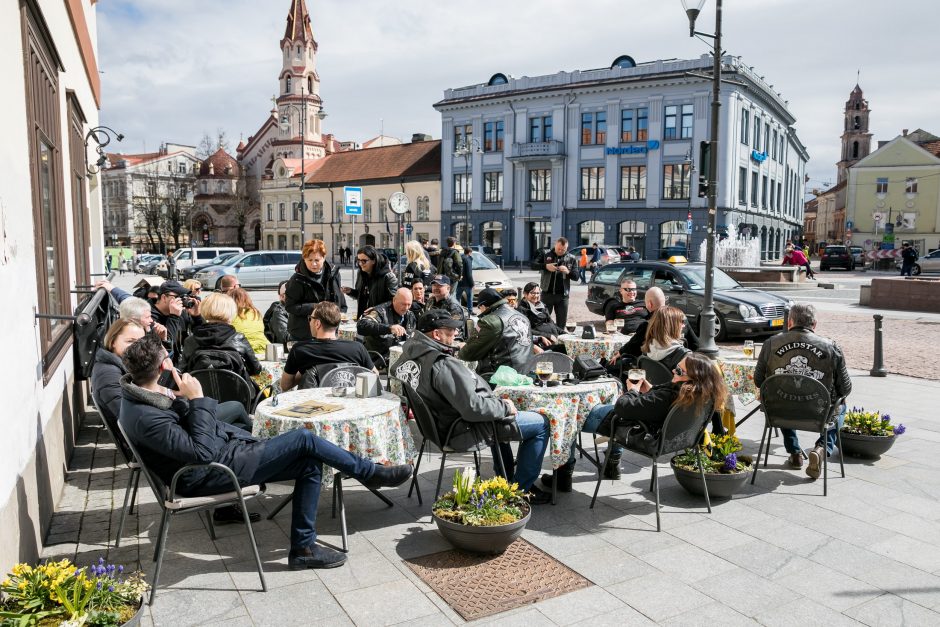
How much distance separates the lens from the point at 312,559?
168 inches

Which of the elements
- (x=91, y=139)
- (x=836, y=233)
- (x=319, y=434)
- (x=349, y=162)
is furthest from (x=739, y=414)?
(x=836, y=233)

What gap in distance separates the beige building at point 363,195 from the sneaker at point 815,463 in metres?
49.1

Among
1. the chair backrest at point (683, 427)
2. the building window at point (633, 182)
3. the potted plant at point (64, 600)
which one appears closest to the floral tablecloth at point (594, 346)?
the chair backrest at point (683, 427)

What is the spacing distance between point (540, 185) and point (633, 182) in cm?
690

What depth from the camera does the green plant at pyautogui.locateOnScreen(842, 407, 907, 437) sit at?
6.38m

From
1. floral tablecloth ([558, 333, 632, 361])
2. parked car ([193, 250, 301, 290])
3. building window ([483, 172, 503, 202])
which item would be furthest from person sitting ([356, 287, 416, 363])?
building window ([483, 172, 503, 202])

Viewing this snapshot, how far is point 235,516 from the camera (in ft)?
16.8

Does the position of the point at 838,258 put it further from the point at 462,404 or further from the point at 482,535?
the point at 482,535

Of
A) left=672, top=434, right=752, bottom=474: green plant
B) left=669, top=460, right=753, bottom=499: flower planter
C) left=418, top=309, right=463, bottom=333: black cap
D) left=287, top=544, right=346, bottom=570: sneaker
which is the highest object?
left=418, top=309, right=463, bottom=333: black cap

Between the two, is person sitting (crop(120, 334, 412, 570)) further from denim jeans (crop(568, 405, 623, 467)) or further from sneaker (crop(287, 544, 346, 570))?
denim jeans (crop(568, 405, 623, 467))

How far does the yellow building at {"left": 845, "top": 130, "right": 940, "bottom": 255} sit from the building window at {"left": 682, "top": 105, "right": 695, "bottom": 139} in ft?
112

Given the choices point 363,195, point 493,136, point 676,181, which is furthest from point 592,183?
point 363,195

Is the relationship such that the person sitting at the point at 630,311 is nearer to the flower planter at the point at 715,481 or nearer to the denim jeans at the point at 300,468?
the flower planter at the point at 715,481

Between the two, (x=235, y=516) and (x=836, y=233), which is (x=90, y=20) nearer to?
(x=235, y=516)
